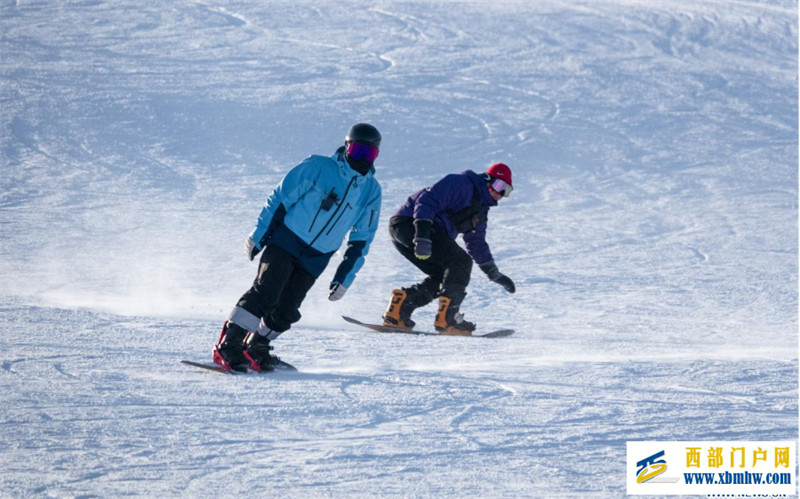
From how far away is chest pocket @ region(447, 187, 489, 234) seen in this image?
8.13m

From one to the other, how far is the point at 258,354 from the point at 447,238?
2588 mm

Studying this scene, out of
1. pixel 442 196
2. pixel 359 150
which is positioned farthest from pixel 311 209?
pixel 442 196

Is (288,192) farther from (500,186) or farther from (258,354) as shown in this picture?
(500,186)

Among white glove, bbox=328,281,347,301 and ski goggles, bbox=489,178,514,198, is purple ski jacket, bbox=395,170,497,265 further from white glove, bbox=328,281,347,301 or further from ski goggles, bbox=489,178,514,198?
white glove, bbox=328,281,347,301

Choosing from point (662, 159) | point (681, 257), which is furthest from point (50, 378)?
point (662, 159)

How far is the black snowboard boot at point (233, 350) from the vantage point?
588 centimetres

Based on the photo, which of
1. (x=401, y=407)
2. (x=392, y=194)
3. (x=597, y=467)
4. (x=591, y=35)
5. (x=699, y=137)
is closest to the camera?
(x=597, y=467)

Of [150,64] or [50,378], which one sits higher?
[150,64]

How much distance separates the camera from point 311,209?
5.98 meters

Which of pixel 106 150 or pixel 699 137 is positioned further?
pixel 699 137

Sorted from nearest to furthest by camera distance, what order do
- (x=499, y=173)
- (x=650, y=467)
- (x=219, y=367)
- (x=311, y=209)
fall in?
(x=650, y=467)
(x=219, y=367)
(x=311, y=209)
(x=499, y=173)

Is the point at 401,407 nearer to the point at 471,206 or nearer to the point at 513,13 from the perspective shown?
the point at 471,206

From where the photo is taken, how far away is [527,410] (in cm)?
516

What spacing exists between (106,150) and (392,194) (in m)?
4.46
